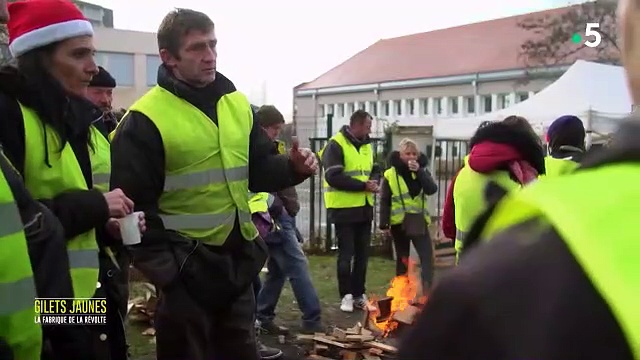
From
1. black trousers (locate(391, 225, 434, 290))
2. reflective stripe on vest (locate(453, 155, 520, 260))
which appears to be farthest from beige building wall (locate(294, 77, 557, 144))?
reflective stripe on vest (locate(453, 155, 520, 260))

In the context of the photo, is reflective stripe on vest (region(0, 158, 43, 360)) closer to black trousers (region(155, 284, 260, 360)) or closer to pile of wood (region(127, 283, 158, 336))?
black trousers (region(155, 284, 260, 360))

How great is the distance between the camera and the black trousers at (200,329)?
3.36 metres

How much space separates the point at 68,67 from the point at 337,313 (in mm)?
5486

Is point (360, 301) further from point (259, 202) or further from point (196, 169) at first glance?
point (196, 169)

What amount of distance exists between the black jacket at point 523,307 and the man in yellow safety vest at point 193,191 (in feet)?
8.62

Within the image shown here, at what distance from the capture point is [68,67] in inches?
111

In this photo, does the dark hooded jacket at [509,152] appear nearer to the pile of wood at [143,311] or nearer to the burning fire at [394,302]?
the burning fire at [394,302]

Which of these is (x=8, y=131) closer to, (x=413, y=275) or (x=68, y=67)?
(x=68, y=67)

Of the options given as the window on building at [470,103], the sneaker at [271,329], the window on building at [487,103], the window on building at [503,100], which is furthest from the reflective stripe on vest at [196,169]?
the window on building at [470,103]

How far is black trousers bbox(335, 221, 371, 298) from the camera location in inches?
320

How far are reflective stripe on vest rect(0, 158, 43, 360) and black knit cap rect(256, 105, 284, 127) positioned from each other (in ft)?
16.0

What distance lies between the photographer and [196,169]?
3.43 meters

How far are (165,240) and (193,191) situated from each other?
0.90ft

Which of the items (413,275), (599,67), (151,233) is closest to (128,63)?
(599,67)
